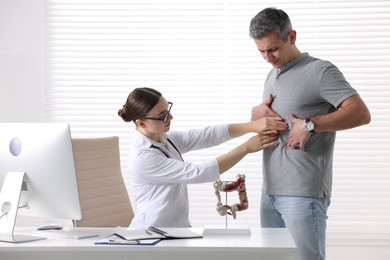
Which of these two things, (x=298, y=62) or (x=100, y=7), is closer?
(x=298, y=62)

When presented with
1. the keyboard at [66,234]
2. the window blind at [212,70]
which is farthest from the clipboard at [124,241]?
the window blind at [212,70]

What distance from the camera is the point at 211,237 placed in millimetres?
2691

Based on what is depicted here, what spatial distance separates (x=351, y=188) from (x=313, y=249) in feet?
5.76

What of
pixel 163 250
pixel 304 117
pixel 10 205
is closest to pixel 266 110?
pixel 304 117

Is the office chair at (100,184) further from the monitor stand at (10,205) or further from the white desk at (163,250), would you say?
the white desk at (163,250)

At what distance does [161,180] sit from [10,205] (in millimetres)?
682

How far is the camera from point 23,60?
467 cm

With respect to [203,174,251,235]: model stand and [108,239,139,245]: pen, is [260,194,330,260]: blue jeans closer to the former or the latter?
[203,174,251,235]: model stand

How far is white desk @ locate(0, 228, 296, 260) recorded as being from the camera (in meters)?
2.47

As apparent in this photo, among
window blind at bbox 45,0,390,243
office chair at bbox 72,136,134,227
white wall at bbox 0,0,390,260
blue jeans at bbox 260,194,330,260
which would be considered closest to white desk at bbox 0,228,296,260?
blue jeans at bbox 260,194,330,260

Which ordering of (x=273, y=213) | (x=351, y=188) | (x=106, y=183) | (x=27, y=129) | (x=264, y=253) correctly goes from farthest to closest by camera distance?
(x=351, y=188), (x=106, y=183), (x=273, y=213), (x=27, y=129), (x=264, y=253)

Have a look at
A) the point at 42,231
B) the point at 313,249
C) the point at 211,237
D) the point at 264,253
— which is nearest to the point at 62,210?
the point at 42,231

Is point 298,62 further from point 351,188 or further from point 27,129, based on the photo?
point 351,188

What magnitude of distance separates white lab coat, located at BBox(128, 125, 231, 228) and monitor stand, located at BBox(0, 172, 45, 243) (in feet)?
1.82
